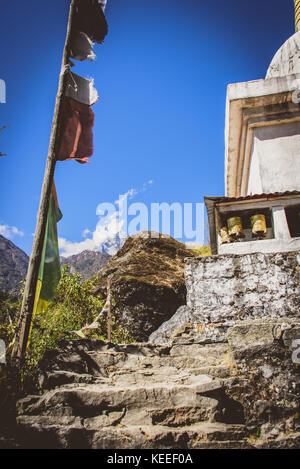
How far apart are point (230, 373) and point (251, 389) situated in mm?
363

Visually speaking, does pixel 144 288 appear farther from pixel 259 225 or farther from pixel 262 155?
pixel 262 155

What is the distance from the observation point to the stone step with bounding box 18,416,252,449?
3086mm

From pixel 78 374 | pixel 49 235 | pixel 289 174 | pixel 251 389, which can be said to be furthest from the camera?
pixel 289 174

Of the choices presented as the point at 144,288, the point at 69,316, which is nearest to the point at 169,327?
the point at 144,288

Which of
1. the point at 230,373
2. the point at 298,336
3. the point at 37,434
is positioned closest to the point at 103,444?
the point at 37,434

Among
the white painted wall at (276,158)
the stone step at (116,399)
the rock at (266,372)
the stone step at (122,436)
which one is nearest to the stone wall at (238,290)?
the rock at (266,372)

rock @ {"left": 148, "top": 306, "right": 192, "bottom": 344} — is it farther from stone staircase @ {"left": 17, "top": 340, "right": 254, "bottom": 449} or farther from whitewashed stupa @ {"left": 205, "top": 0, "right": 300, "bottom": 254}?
stone staircase @ {"left": 17, "top": 340, "right": 254, "bottom": 449}

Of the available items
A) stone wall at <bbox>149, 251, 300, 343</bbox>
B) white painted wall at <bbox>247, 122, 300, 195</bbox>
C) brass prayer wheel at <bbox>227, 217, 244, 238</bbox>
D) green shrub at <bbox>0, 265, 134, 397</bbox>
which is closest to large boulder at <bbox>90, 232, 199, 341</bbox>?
green shrub at <bbox>0, 265, 134, 397</bbox>

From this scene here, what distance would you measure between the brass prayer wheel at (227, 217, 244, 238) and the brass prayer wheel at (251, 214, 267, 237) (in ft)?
0.96

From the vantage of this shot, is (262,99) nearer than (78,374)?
No

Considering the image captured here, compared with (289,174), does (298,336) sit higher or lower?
lower

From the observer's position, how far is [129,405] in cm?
359

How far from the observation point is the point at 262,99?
29.3 ft

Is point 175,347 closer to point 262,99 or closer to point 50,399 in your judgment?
point 50,399
